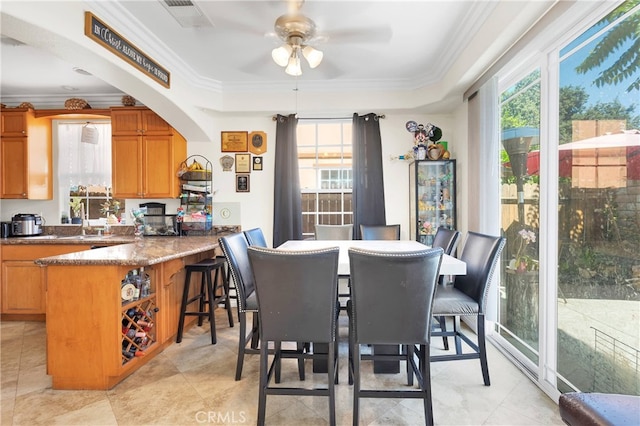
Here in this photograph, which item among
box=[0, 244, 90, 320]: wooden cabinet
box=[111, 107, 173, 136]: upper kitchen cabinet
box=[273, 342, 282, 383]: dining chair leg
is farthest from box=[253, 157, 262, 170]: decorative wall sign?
box=[273, 342, 282, 383]: dining chair leg

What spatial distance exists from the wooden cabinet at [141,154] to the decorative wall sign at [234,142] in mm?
631

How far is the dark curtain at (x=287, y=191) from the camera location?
4.04 metres

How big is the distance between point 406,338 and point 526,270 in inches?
61.0

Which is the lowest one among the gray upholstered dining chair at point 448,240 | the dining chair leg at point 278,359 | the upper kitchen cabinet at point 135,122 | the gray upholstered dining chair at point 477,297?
the dining chair leg at point 278,359

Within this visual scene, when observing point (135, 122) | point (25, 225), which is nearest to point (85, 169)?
point (25, 225)

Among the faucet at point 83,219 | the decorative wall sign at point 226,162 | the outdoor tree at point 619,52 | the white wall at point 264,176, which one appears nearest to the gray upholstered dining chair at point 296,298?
the outdoor tree at point 619,52

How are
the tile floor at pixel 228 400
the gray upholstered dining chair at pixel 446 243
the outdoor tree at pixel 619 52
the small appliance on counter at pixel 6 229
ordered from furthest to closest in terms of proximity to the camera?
the small appliance on counter at pixel 6 229, the gray upholstered dining chair at pixel 446 243, the tile floor at pixel 228 400, the outdoor tree at pixel 619 52

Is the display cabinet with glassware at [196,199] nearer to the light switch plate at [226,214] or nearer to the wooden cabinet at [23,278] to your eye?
the light switch plate at [226,214]

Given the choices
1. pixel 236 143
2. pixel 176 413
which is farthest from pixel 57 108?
pixel 176 413

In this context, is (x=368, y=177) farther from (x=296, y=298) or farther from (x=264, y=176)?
(x=296, y=298)

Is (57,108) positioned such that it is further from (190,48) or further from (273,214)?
(273,214)

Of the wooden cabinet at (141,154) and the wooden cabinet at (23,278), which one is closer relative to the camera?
the wooden cabinet at (23,278)

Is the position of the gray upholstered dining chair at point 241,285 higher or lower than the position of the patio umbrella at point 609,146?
lower

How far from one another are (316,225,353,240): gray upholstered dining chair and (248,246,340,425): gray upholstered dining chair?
70.8 inches
